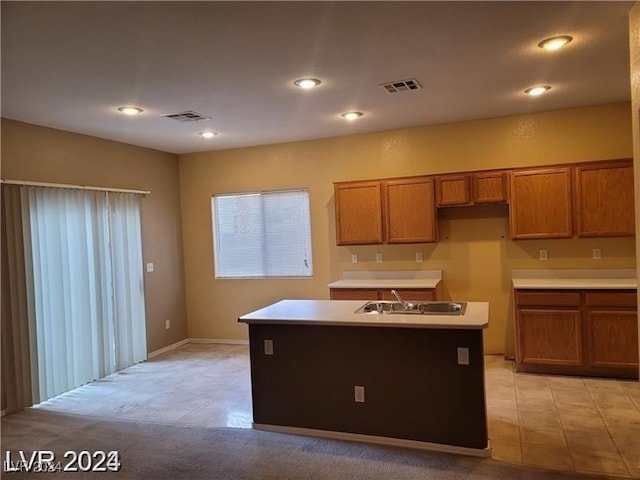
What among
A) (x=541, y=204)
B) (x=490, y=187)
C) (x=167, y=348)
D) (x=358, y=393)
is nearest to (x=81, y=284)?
(x=167, y=348)

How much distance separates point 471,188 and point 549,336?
64.0 inches

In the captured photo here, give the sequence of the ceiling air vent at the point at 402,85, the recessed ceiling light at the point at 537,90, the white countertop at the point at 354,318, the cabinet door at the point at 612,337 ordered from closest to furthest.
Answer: the white countertop at the point at 354,318, the ceiling air vent at the point at 402,85, the recessed ceiling light at the point at 537,90, the cabinet door at the point at 612,337

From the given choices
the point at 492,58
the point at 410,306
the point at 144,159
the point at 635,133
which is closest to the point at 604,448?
the point at 410,306

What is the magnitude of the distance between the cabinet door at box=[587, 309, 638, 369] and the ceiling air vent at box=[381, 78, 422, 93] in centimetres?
259

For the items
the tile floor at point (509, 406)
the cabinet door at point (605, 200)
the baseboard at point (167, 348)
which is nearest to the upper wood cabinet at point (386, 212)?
the cabinet door at point (605, 200)

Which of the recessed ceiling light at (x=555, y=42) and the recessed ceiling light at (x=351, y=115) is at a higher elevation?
the recessed ceiling light at (x=351, y=115)

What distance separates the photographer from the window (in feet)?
19.1

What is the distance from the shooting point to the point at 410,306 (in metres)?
3.54

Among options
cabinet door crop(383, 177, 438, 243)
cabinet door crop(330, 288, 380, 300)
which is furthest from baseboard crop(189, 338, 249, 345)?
cabinet door crop(383, 177, 438, 243)

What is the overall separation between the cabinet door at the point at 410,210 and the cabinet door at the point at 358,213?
11 cm

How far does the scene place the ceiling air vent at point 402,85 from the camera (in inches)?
139

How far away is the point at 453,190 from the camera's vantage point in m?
4.86

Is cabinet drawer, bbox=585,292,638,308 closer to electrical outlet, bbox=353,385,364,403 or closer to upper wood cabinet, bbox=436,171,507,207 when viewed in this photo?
upper wood cabinet, bbox=436,171,507,207

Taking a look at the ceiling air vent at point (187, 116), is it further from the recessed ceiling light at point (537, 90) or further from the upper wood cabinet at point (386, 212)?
the recessed ceiling light at point (537, 90)
